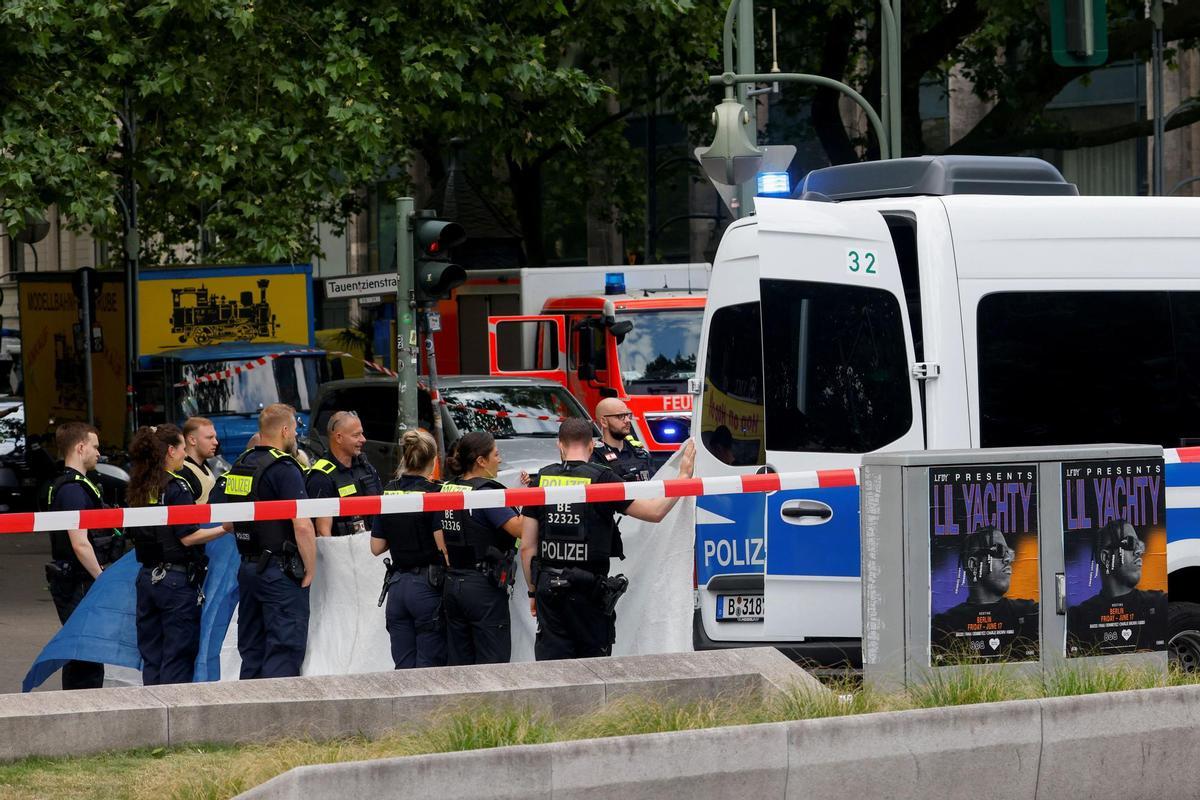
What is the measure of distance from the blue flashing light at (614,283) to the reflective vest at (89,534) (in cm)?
1245

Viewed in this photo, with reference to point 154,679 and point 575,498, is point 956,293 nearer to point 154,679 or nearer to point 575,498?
point 575,498

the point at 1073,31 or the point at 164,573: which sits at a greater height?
the point at 1073,31

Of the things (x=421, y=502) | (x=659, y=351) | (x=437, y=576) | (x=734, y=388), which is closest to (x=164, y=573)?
(x=437, y=576)

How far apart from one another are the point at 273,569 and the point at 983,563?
350 cm

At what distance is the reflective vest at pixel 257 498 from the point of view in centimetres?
861

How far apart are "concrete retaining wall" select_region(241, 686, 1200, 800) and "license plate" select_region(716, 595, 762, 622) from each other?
2422mm

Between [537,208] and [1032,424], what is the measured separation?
81.4ft

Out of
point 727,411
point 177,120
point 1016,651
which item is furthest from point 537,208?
point 1016,651

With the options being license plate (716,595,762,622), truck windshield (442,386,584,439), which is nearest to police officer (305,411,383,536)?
license plate (716,595,762,622)

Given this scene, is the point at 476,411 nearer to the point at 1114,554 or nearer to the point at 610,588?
the point at 610,588

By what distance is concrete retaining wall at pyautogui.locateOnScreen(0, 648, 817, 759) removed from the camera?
6648 mm

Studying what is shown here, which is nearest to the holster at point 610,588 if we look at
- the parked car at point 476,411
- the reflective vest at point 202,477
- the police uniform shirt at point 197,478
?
the police uniform shirt at point 197,478

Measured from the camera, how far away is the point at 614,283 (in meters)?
21.9

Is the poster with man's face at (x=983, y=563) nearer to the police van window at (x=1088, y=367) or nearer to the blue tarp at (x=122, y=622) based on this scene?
the police van window at (x=1088, y=367)
